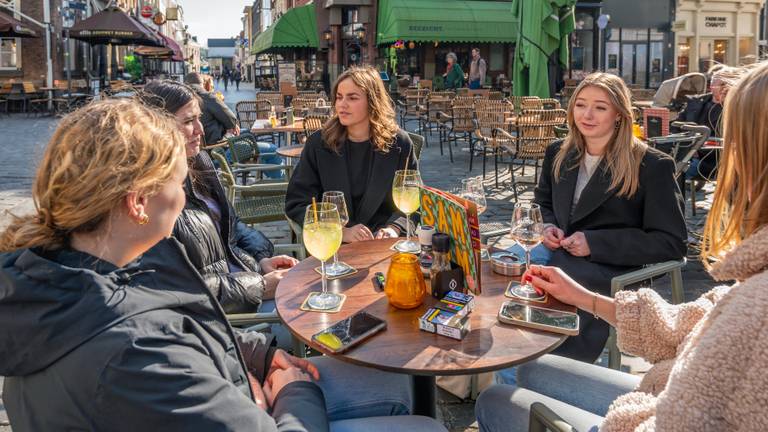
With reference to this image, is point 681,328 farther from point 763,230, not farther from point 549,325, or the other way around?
point 763,230

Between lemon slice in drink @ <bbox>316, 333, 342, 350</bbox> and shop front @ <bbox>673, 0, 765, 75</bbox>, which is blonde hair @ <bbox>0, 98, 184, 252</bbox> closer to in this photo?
lemon slice in drink @ <bbox>316, 333, 342, 350</bbox>

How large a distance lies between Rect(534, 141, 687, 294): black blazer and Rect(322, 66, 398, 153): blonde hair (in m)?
1.21

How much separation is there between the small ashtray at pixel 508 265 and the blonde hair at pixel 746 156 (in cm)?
104

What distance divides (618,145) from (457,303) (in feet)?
5.01

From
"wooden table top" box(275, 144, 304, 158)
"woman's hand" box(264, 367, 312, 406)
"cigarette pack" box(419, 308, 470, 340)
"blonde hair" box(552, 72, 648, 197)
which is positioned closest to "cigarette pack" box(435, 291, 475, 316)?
"cigarette pack" box(419, 308, 470, 340)

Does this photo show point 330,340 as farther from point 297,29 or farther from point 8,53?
point 8,53

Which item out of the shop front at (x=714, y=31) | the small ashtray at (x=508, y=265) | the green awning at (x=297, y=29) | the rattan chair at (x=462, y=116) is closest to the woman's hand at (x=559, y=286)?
the small ashtray at (x=508, y=265)

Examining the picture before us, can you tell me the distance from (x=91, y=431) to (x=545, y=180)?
112 inches

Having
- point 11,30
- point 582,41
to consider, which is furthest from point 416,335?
point 582,41

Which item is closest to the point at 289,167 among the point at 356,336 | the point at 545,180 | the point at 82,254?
the point at 545,180

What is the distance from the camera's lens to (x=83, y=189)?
1157mm

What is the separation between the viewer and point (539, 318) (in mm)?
1921

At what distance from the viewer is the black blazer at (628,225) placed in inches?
111

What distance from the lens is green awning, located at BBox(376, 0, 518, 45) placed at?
20391 millimetres
